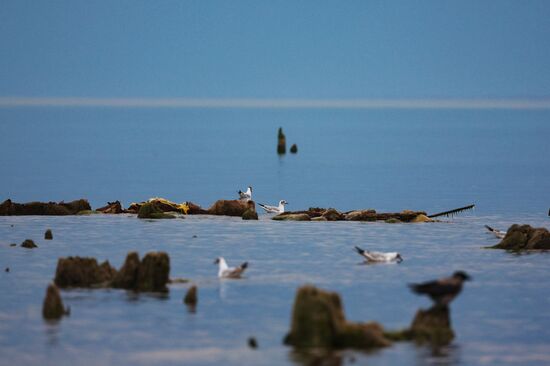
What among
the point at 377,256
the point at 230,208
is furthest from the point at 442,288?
the point at 230,208

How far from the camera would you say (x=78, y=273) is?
49.3 m

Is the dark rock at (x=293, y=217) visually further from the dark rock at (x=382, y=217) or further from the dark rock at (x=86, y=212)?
the dark rock at (x=86, y=212)

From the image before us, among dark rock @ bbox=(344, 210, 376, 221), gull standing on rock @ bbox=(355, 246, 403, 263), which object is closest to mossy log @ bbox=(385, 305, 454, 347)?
gull standing on rock @ bbox=(355, 246, 403, 263)

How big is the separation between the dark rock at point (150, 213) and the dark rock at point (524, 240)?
830 inches

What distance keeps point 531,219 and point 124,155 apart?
118731 mm

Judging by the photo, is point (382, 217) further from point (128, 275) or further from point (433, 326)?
point (433, 326)

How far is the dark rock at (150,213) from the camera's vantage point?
7562 centimetres

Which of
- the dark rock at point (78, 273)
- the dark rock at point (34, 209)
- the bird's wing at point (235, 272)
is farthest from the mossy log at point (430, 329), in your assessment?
the dark rock at point (34, 209)

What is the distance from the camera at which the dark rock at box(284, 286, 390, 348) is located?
38406mm

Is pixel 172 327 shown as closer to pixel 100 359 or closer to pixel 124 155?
pixel 100 359

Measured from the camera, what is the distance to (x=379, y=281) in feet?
172

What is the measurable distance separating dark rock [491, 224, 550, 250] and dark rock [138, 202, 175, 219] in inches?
830

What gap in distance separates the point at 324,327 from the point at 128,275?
1177 cm

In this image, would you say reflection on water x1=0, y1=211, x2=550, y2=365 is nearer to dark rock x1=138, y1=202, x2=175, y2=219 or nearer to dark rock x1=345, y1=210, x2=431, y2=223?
dark rock x1=138, y1=202, x2=175, y2=219
